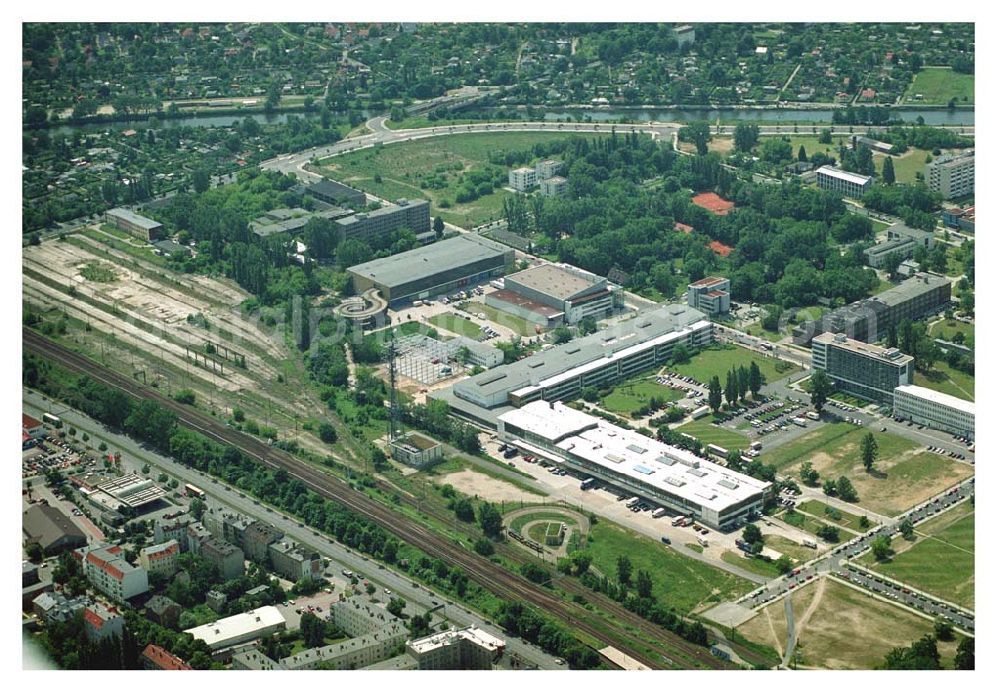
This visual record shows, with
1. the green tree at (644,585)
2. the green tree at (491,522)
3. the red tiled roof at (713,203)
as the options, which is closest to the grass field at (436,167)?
the red tiled roof at (713,203)

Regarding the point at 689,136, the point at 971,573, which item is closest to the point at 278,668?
the point at 971,573

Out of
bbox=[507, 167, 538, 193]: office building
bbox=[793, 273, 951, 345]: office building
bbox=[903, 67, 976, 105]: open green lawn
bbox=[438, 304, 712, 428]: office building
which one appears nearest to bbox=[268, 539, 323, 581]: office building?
bbox=[438, 304, 712, 428]: office building

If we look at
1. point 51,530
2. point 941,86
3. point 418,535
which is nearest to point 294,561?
point 418,535

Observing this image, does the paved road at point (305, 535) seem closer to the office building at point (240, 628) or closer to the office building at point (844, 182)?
the office building at point (240, 628)

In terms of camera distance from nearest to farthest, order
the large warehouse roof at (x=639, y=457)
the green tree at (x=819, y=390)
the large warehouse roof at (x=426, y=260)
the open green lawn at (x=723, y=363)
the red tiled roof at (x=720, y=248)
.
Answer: the large warehouse roof at (x=639, y=457)
the green tree at (x=819, y=390)
the open green lawn at (x=723, y=363)
the large warehouse roof at (x=426, y=260)
the red tiled roof at (x=720, y=248)

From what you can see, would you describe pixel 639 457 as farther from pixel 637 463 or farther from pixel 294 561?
pixel 294 561

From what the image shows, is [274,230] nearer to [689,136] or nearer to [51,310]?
[51,310]

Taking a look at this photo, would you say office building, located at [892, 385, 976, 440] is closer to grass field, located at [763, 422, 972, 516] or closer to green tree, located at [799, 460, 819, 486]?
grass field, located at [763, 422, 972, 516]
